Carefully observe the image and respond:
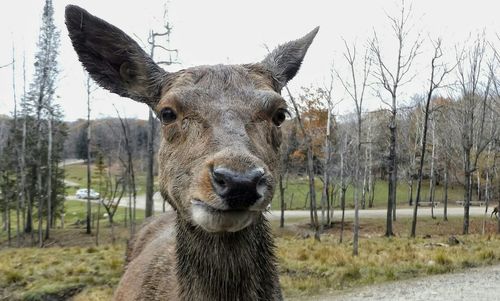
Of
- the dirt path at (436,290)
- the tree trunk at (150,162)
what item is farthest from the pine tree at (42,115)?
the dirt path at (436,290)

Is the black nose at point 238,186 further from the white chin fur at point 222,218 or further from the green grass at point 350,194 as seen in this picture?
the green grass at point 350,194

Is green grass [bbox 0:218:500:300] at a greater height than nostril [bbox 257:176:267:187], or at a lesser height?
A: lesser

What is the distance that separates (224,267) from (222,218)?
0.69 meters

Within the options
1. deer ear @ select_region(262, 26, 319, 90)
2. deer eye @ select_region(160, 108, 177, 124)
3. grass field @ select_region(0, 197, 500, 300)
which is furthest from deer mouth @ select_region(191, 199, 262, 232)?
grass field @ select_region(0, 197, 500, 300)

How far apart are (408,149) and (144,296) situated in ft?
164

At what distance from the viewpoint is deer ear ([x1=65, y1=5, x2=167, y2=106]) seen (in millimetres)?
3479

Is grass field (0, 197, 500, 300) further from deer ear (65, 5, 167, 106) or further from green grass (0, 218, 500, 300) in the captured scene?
deer ear (65, 5, 167, 106)

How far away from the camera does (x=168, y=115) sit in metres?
3.14

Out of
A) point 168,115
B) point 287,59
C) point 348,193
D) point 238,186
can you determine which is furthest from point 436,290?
point 348,193

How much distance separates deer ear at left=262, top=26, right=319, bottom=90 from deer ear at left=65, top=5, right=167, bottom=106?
2.99 ft

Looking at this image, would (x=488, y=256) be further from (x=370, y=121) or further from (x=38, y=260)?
(x=370, y=121)

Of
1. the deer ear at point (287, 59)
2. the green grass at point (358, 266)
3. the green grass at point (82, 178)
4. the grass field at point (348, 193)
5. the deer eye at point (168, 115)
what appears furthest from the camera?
the green grass at point (82, 178)

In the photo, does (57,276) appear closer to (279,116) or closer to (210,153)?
(279,116)

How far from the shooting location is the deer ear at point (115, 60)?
3479 millimetres
